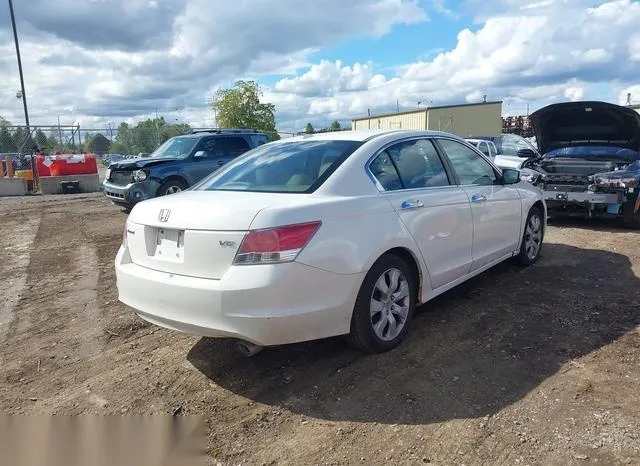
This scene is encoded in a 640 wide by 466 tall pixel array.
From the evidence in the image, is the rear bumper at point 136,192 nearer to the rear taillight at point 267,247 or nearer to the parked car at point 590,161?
the parked car at point 590,161

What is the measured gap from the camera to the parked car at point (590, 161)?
8.17 meters

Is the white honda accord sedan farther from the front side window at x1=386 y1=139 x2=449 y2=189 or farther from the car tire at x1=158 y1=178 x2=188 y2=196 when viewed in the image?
the car tire at x1=158 y1=178 x2=188 y2=196

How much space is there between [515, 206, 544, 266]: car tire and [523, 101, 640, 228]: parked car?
249 cm

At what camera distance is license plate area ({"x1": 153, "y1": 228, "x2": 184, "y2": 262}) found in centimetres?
345

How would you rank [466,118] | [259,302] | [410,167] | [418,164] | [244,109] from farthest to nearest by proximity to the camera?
[466,118]
[244,109]
[418,164]
[410,167]
[259,302]

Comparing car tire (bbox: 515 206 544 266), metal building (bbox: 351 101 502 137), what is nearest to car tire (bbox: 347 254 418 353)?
car tire (bbox: 515 206 544 266)

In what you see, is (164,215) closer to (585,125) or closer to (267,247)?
(267,247)

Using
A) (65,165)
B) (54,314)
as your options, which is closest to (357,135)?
(54,314)

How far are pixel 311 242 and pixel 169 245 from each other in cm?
99

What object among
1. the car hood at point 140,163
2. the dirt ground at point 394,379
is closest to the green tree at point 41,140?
the car hood at point 140,163

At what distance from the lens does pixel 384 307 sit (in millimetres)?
3840

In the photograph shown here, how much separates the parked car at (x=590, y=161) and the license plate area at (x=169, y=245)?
7.01 meters

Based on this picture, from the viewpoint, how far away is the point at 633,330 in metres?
4.25

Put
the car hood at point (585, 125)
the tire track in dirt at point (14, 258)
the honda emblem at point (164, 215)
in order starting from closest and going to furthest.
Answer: the honda emblem at point (164, 215)
the tire track in dirt at point (14, 258)
the car hood at point (585, 125)
